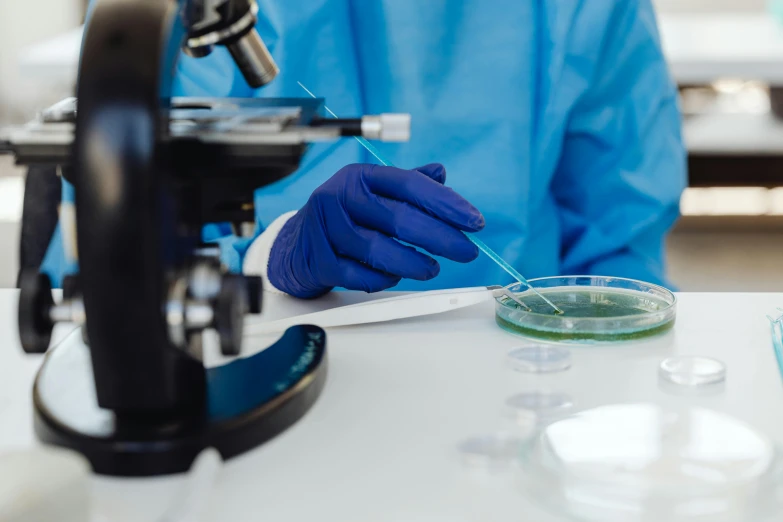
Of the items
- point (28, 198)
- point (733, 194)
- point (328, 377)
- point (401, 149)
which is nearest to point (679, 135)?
point (401, 149)

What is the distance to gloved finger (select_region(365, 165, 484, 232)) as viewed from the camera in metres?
0.89

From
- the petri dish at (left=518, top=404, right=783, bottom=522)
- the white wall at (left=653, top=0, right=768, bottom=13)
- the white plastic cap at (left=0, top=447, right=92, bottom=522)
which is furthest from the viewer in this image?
the white wall at (left=653, top=0, right=768, bottom=13)

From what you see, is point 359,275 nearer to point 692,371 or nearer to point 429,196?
point 429,196

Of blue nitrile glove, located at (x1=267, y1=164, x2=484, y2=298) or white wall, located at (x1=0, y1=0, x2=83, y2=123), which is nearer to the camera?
blue nitrile glove, located at (x1=267, y1=164, x2=484, y2=298)

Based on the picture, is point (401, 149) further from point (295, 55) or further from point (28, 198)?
point (28, 198)

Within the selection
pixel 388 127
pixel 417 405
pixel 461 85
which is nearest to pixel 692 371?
pixel 417 405

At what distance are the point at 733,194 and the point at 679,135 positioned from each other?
2713 millimetres

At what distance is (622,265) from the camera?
1369 millimetres

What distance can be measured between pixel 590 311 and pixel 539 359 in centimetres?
14

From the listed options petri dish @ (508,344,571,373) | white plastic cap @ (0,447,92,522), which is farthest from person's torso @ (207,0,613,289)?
white plastic cap @ (0,447,92,522)

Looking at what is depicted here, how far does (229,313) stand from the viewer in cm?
61

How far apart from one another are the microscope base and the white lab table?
0.01 meters

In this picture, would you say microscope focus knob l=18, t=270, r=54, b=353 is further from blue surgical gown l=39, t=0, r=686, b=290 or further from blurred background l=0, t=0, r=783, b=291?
blurred background l=0, t=0, r=783, b=291

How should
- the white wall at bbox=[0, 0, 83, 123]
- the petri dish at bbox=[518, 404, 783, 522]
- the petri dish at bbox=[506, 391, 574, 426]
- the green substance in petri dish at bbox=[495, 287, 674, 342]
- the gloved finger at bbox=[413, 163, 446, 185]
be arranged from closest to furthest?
the petri dish at bbox=[518, 404, 783, 522] → the petri dish at bbox=[506, 391, 574, 426] → the green substance in petri dish at bbox=[495, 287, 674, 342] → the gloved finger at bbox=[413, 163, 446, 185] → the white wall at bbox=[0, 0, 83, 123]
